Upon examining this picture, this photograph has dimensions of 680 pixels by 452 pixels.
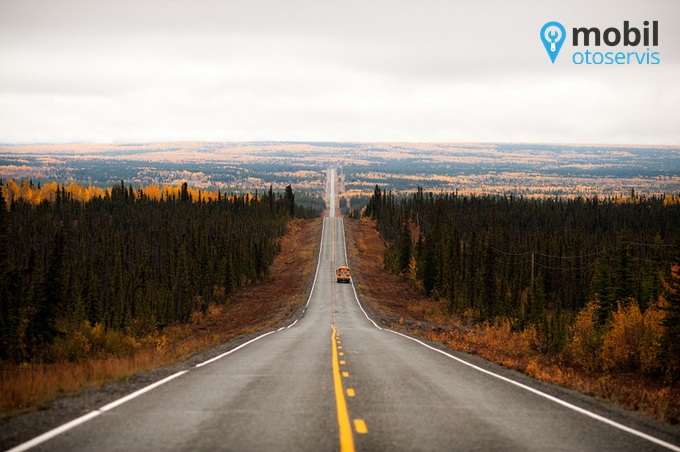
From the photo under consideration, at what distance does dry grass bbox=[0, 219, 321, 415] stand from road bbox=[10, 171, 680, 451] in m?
2.03

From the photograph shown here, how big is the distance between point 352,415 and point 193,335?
5912 centimetres

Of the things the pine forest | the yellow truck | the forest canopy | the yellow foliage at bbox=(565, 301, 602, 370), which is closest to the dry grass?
the forest canopy

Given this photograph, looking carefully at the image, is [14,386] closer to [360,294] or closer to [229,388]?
[229,388]

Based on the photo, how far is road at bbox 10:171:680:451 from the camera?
833 cm

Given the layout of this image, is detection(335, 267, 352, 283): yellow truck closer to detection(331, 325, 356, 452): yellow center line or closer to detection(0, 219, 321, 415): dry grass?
detection(0, 219, 321, 415): dry grass

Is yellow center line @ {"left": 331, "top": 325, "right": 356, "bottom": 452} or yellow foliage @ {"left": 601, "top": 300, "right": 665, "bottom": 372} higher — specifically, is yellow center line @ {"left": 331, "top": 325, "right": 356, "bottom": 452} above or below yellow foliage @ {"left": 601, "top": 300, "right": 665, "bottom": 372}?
above

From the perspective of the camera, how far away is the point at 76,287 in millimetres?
112000

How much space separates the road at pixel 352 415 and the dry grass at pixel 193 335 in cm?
203

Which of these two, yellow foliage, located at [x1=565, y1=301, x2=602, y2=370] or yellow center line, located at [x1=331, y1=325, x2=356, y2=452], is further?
yellow foliage, located at [x1=565, y1=301, x2=602, y2=370]

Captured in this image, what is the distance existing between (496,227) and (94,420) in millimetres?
141224

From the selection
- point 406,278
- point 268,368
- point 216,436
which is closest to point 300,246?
point 406,278

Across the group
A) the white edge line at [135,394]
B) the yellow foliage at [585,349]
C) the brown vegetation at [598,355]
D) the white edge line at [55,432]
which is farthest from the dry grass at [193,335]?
the yellow foliage at [585,349]

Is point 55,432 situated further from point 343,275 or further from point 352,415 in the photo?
point 343,275

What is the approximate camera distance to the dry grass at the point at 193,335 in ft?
42.7
